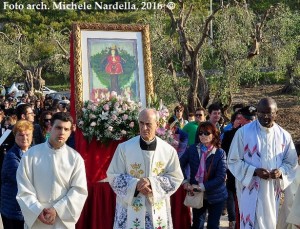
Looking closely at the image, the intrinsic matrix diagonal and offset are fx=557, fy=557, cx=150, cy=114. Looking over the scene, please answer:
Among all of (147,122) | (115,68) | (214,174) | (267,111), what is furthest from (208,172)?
(115,68)

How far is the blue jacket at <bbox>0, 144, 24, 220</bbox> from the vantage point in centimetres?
548

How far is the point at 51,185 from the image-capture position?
4926 millimetres

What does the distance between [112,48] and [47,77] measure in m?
33.2

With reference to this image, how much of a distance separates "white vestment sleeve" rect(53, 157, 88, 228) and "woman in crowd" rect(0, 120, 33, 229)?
2.49 feet

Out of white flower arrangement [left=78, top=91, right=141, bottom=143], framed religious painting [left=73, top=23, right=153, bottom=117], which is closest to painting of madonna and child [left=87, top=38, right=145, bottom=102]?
framed religious painting [left=73, top=23, right=153, bottom=117]

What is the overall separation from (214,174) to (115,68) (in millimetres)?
1850

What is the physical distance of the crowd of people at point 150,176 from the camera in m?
4.93

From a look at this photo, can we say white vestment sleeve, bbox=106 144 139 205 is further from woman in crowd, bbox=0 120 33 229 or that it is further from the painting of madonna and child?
the painting of madonna and child

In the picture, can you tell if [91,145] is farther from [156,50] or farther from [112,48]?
[156,50]

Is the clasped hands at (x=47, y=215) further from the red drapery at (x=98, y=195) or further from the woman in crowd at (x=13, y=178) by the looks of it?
the red drapery at (x=98, y=195)

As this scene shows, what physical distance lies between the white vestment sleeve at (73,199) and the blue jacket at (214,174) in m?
1.83

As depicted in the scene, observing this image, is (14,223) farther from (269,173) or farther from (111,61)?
(269,173)

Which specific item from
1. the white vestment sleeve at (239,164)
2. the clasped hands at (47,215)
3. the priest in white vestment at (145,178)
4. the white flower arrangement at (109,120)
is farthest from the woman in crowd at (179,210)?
the clasped hands at (47,215)

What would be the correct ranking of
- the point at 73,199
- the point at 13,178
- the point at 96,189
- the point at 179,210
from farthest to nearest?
the point at 179,210
the point at 96,189
the point at 13,178
the point at 73,199
